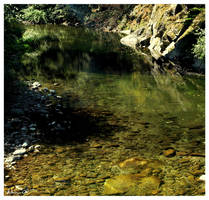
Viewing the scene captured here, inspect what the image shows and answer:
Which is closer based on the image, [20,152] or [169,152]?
[20,152]

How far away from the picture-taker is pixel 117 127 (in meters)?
12.0

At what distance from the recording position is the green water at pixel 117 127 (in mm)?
8148

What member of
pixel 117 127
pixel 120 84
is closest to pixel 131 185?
pixel 117 127

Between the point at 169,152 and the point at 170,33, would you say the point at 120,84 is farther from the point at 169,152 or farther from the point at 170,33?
the point at 170,33

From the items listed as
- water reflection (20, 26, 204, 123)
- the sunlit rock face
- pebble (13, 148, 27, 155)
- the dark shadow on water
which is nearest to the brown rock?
the dark shadow on water

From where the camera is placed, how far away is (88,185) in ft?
26.0

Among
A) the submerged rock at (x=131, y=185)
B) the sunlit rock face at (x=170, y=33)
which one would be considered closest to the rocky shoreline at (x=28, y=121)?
the submerged rock at (x=131, y=185)

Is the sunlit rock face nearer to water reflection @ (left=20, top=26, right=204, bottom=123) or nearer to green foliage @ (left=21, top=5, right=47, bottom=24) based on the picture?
water reflection @ (left=20, top=26, right=204, bottom=123)

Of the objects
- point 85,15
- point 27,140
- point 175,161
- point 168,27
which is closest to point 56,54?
point 168,27

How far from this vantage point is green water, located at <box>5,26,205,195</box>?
8.15m

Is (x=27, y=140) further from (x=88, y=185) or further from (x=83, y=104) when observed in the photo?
(x=83, y=104)

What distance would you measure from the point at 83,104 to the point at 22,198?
26.9 feet

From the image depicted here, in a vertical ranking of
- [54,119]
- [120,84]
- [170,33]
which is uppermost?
[170,33]

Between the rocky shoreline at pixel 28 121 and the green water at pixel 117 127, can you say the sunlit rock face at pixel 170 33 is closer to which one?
the green water at pixel 117 127
